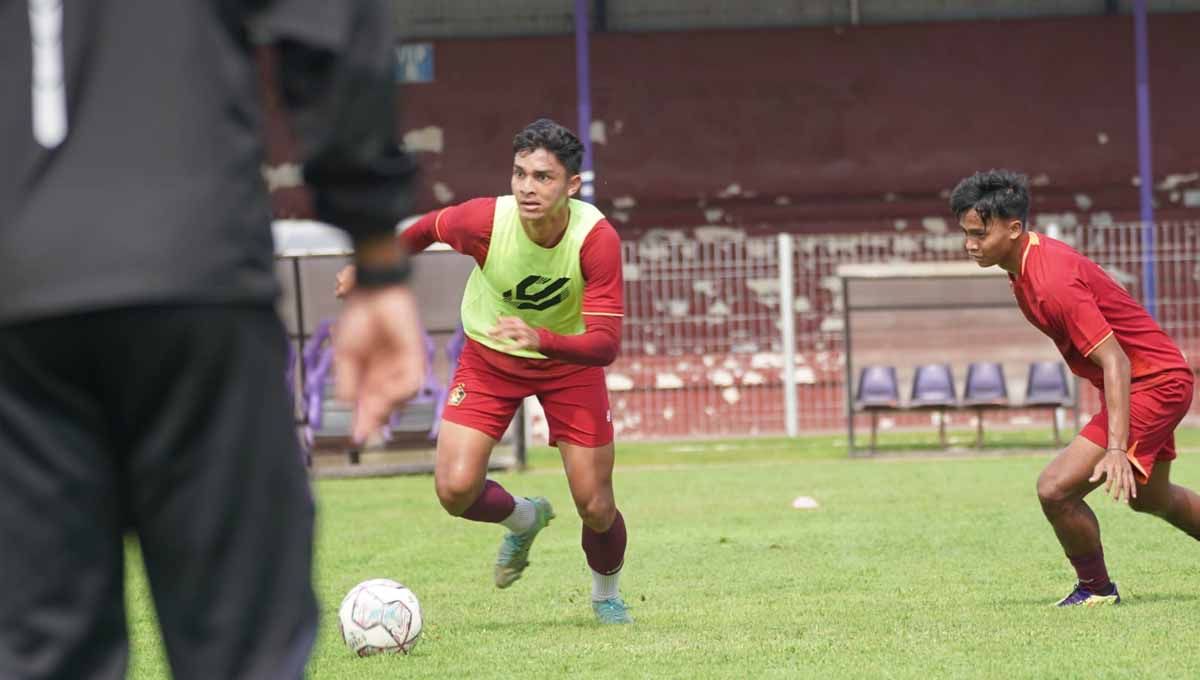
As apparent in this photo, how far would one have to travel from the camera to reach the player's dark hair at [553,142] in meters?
7.58

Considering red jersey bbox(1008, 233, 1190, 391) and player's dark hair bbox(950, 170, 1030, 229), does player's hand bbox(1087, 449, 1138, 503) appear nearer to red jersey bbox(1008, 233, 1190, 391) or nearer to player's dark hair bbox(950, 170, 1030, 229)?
red jersey bbox(1008, 233, 1190, 391)

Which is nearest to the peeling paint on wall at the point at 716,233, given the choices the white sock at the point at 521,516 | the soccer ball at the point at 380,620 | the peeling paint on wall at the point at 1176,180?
the peeling paint on wall at the point at 1176,180

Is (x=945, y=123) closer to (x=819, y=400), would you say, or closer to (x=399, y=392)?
(x=819, y=400)

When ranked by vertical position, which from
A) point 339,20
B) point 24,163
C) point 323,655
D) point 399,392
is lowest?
point 323,655

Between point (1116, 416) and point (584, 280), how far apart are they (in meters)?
2.13

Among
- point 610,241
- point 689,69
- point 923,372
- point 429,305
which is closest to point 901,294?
point 923,372

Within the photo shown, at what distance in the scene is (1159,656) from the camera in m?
6.27

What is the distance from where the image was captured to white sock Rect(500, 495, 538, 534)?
7930mm

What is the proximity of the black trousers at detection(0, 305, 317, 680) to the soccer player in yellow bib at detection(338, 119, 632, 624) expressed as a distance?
5.12 m

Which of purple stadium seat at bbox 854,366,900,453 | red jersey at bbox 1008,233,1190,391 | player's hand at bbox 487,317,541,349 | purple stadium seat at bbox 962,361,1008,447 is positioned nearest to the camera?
player's hand at bbox 487,317,541,349

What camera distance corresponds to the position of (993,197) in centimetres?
782

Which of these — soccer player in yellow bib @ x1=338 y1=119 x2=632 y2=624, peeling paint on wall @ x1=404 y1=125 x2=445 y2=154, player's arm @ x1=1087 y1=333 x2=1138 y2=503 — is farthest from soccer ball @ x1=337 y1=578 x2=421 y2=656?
peeling paint on wall @ x1=404 y1=125 x2=445 y2=154

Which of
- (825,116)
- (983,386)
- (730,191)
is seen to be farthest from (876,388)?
(825,116)

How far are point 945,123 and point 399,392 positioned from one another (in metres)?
23.2
